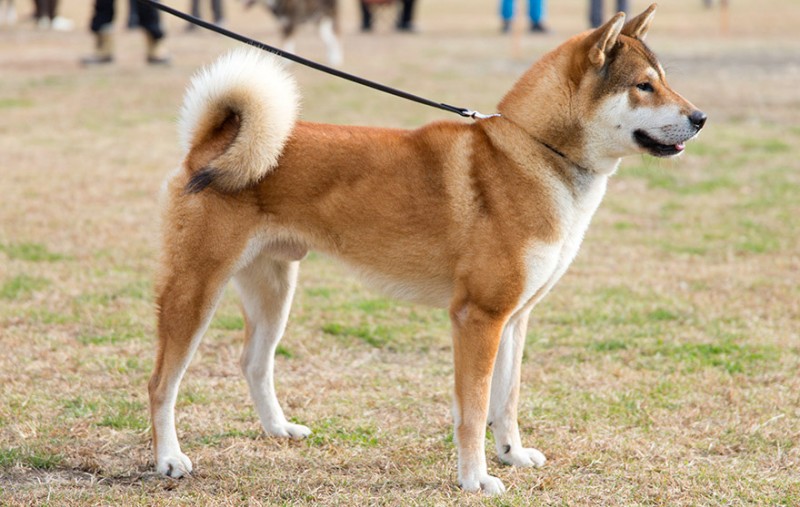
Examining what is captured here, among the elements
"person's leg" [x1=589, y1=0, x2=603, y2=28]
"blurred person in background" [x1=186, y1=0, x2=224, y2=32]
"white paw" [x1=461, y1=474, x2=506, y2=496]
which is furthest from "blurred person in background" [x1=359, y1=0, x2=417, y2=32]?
"white paw" [x1=461, y1=474, x2=506, y2=496]

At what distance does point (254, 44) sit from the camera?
12.3 ft

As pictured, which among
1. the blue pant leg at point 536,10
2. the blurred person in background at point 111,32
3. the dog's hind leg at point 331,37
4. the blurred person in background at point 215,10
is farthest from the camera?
the blurred person in background at point 215,10

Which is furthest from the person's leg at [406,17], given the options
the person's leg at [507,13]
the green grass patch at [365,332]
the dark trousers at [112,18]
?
the green grass patch at [365,332]

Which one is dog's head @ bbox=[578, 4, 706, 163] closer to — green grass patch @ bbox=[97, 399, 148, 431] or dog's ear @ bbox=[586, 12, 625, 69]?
dog's ear @ bbox=[586, 12, 625, 69]

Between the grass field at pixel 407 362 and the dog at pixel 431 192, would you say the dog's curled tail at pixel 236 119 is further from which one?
the grass field at pixel 407 362

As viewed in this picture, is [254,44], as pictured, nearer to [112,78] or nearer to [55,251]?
[55,251]

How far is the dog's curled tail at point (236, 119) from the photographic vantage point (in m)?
3.27

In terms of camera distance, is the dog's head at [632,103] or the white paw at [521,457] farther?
the white paw at [521,457]

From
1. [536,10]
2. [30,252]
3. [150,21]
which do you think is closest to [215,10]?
[536,10]

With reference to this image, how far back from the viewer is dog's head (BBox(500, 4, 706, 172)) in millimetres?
3197

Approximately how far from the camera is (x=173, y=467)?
342cm

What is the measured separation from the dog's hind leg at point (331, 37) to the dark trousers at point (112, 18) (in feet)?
7.88

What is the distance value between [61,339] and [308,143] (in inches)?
80.0

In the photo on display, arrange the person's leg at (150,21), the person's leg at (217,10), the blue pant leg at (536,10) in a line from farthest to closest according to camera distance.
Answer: the person's leg at (217,10) → the blue pant leg at (536,10) → the person's leg at (150,21)
